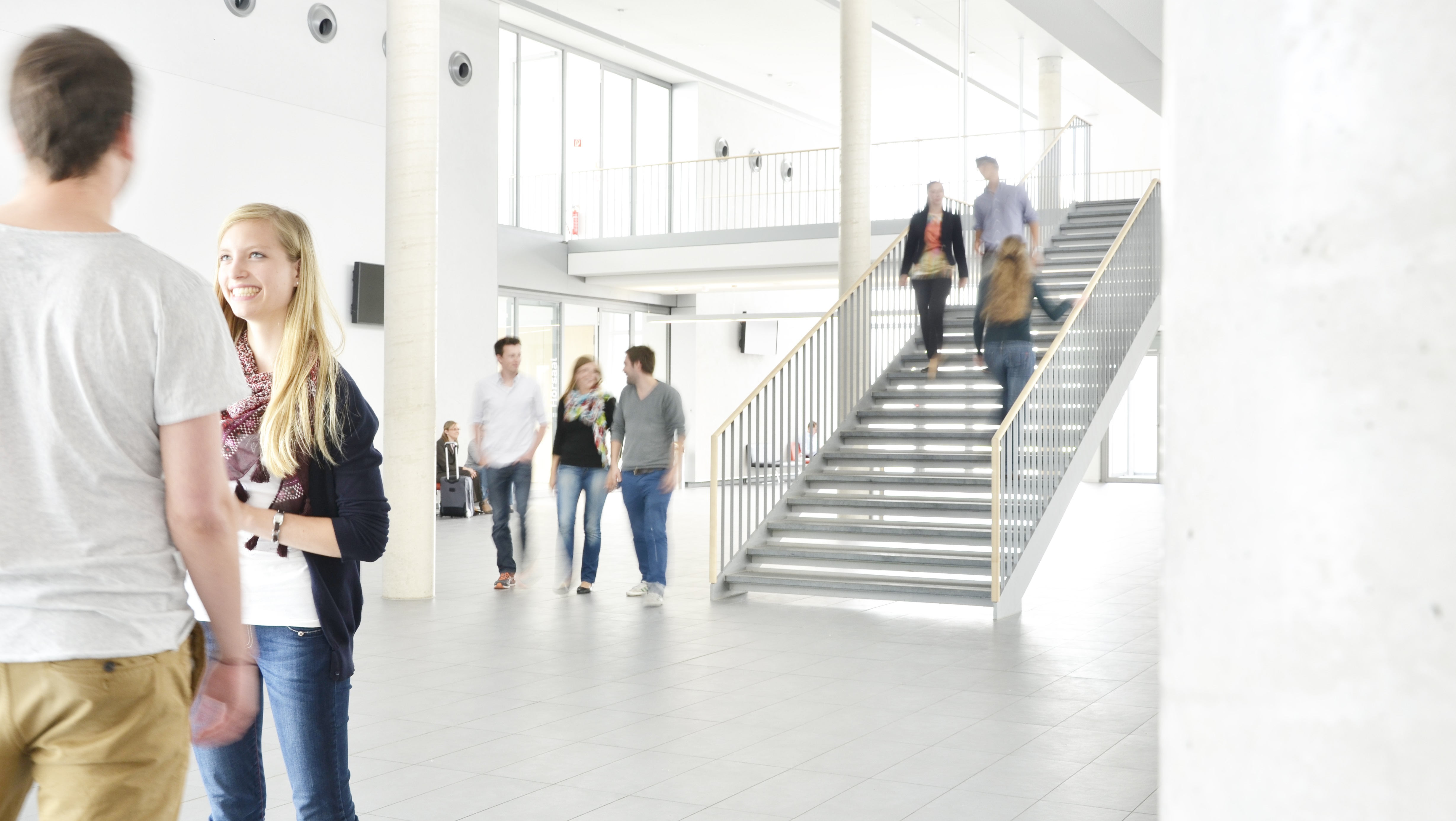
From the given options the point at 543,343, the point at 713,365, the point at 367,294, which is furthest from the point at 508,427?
the point at 713,365

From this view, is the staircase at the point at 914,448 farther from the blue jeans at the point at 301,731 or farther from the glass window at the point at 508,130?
the glass window at the point at 508,130

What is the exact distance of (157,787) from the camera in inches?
57.5

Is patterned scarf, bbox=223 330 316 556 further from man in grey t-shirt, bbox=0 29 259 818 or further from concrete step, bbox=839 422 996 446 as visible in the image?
concrete step, bbox=839 422 996 446

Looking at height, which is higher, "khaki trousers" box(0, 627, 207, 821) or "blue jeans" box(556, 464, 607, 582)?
"khaki trousers" box(0, 627, 207, 821)

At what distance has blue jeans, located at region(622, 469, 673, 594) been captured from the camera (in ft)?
26.7

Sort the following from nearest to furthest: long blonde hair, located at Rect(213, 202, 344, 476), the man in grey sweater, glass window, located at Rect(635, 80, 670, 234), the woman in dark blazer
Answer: long blonde hair, located at Rect(213, 202, 344, 476)
the man in grey sweater
the woman in dark blazer
glass window, located at Rect(635, 80, 670, 234)

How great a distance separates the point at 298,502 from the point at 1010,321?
25.3ft

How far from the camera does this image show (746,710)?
5.35 metres

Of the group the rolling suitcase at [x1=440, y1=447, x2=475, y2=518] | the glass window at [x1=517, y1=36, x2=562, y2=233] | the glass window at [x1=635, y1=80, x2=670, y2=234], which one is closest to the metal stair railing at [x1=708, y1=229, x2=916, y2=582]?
the rolling suitcase at [x1=440, y1=447, x2=475, y2=518]

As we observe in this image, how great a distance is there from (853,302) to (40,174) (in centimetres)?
964

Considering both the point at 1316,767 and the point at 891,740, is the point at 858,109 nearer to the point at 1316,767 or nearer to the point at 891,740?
the point at 891,740

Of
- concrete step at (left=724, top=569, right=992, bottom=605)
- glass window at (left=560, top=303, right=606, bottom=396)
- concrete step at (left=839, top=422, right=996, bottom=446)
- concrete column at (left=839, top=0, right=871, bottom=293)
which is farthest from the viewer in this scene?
glass window at (left=560, top=303, right=606, bottom=396)

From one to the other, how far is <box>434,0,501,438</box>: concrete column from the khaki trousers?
14.9 metres

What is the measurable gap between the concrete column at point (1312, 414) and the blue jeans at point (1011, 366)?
8679 millimetres
